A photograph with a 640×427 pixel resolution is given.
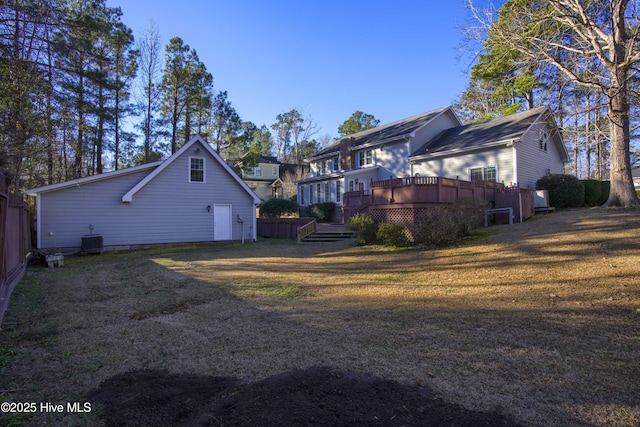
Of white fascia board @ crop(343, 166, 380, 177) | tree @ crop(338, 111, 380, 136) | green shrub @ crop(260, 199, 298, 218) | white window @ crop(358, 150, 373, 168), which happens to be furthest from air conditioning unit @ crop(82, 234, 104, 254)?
tree @ crop(338, 111, 380, 136)

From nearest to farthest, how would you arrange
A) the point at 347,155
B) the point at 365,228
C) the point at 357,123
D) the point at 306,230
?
the point at 365,228
the point at 306,230
the point at 347,155
the point at 357,123

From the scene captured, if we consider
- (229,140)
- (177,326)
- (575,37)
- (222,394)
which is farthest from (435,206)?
(229,140)

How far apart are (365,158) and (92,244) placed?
1939cm

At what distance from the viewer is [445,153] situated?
21.1 m

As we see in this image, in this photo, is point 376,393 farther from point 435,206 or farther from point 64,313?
point 435,206

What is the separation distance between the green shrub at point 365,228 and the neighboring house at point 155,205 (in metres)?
7.32

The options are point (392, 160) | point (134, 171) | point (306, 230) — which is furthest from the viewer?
point (392, 160)

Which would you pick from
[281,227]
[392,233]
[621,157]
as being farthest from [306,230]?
[621,157]

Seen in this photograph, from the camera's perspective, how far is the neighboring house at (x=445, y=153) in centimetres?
1894

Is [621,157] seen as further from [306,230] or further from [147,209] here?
[147,209]

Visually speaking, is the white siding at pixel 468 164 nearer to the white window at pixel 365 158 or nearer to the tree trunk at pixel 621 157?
the white window at pixel 365 158

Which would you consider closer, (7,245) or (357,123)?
(7,245)

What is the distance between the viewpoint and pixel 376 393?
3.06m

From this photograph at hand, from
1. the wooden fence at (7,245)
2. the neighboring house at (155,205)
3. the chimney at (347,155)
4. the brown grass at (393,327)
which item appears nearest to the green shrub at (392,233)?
the brown grass at (393,327)
